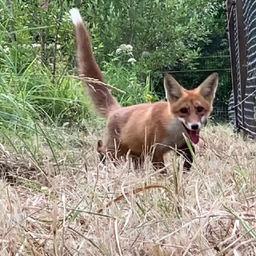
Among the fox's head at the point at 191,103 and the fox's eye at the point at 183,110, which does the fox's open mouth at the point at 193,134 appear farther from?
the fox's eye at the point at 183,110

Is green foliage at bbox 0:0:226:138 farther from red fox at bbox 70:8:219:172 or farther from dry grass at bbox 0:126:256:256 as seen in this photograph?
dry grass at bbox 0:126:256:256

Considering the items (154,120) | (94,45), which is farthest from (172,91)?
(94,45)

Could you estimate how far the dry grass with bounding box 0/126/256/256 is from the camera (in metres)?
1.61

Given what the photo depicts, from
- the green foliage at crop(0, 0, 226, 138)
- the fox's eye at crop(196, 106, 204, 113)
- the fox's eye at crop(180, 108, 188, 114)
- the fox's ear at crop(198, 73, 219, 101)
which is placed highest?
the fox's ear at crop(198, 73, 219, 101)

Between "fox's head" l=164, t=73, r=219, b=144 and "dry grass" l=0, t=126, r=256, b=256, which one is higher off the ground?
"dry grass" l=0, t=126, r=256, b=256

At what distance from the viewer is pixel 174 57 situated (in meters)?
11.4

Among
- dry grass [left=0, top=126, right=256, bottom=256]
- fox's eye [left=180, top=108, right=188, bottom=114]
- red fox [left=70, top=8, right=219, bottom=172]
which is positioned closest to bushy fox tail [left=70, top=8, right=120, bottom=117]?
red fox [left=70, top=8, right=219, bottom=172]

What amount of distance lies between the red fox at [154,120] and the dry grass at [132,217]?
1.41 meters

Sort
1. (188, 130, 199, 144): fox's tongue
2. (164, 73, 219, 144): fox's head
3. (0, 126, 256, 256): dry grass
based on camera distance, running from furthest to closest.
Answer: (164, 73, 219, 144): fox's head < (188, 130, 199, 144): fox's tongue < (0, 126, 256, 256): dry grass

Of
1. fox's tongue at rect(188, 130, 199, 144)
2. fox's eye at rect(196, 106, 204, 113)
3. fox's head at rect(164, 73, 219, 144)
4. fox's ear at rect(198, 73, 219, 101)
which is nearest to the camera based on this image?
fox's tongue at rect(188, 130, 199, 144)

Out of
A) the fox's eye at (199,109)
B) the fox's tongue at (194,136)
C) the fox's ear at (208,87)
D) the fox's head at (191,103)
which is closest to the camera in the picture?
the fox's tongue at (194,136)

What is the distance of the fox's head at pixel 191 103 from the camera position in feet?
13.8

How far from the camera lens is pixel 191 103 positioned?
439cm

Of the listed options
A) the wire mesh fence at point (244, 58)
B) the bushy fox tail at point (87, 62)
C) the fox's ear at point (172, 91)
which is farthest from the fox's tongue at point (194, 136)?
the wire mesh fence at point (244, 58)
